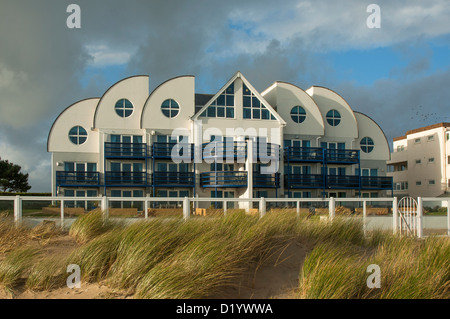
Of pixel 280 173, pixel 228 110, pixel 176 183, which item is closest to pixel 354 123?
pixel 280 173

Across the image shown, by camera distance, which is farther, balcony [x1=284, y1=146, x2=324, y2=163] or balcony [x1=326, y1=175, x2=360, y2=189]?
balcony [x1=326, y1=175, x2=360, y2=189]

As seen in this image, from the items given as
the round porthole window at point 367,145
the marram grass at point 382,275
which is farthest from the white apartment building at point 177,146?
the marram grass at point 382,275

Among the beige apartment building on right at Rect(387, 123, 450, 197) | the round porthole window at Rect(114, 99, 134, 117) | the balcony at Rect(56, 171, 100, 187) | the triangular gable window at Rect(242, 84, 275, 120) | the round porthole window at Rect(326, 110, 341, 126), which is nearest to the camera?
the balcony at Rect(56, 171, 100, 187)

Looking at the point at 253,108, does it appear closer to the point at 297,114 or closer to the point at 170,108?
the point at 297,114

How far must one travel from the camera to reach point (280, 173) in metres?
34.6

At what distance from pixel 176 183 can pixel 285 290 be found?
25135 mm

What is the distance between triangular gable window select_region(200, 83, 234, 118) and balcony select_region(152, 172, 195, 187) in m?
5.04

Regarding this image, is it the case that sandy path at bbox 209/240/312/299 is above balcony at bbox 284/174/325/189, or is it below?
below

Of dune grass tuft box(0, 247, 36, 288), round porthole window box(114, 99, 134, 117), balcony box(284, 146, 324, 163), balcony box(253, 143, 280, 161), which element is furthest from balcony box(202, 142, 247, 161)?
dune grass tuft box(0, 247, 36, 288)

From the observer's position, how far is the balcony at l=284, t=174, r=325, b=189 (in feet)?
113

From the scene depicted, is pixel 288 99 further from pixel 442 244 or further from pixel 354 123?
pixel 442 244

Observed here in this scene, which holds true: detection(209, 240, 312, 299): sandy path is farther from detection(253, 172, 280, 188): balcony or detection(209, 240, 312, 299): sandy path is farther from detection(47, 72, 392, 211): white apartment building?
detection(253, 172, 280, 188): balcony
